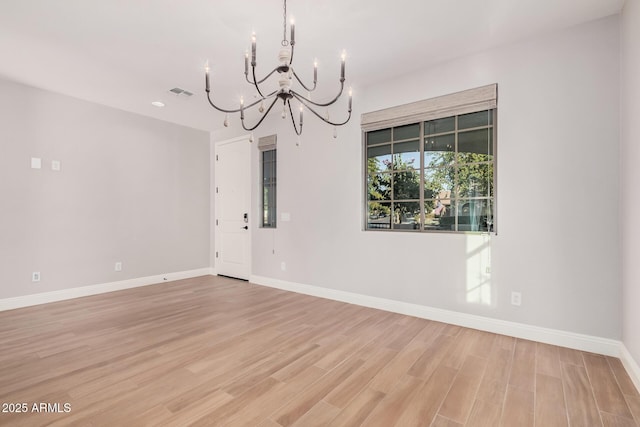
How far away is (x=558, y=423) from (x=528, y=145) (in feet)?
7.31

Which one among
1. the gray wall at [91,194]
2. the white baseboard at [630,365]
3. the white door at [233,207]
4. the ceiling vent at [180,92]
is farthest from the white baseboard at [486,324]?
the ceiling vent at [180,92]

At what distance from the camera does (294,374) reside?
2207mm

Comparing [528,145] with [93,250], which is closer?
[528,145]

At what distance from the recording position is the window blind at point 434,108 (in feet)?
10.1

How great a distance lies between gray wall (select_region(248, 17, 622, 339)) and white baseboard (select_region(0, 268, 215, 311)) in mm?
3482

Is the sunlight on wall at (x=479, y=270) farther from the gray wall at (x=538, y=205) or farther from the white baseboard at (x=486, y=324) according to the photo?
the white baseboard at (x=486, y=324)

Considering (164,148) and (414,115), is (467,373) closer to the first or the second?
(414,115)

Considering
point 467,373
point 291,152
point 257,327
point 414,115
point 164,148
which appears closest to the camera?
point 467,373

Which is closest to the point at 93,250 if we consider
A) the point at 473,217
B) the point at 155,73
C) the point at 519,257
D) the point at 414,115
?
→ the point at 155,73

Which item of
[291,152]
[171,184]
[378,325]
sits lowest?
[378,325]

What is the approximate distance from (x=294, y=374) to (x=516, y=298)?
2196 mm

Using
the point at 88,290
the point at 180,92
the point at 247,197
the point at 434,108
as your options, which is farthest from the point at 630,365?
the point at 88,290

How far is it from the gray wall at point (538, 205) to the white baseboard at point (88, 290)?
348cm

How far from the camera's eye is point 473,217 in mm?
3193
